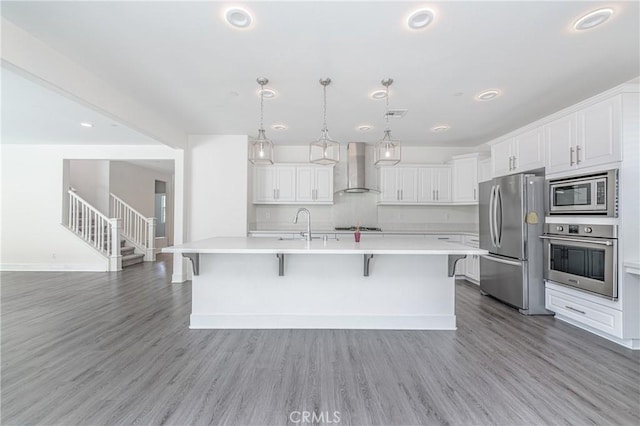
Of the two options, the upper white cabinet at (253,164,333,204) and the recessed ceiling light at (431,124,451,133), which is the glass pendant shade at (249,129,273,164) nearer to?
the upper white cabinet at (253,164,333,204)

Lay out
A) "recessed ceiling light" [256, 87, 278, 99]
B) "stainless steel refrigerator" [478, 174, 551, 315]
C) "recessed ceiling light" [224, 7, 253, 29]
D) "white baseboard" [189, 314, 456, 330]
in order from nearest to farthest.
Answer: "recessed ceiling light" [224, 7, 253, 29], "white baseboard" [189, 314, 456, 330], "recessed ceiling light" [256, 87, 278, 99], "stainless steel refrigerator" [478, 174, 551, 315]

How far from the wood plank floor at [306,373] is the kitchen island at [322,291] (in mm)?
153

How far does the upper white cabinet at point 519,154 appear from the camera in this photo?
3404 millimetres

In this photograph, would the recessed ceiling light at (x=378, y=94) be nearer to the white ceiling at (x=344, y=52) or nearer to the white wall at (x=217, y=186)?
the white ceiling at (x=344, y=52)

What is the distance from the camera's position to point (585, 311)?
285cm

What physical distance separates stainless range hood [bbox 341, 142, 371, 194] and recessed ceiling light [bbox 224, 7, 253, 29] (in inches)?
142

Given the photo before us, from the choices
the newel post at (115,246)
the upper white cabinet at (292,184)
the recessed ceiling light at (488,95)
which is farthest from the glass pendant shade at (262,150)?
the newel post at (115,246)

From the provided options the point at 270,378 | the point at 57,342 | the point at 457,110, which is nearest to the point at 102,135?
the point at 57,342

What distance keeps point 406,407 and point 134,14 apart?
3179 millimetres

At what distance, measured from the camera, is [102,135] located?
475 centimetres

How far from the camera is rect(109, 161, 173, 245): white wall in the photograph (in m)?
7.67

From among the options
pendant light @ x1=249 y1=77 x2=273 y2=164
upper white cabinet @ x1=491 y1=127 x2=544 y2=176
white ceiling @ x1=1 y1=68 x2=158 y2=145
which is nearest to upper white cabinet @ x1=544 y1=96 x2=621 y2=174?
upper white cabinet @ x1=491 y1=127 x2=544 y2=176

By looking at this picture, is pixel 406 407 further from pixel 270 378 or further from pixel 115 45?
pixel 115 45

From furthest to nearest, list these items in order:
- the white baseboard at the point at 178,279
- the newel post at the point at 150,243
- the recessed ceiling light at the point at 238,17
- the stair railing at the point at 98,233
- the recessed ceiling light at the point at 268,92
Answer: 1. the newel post at the point at 150,243
2. the stair railing at the point at 98,233
3. the white baseboard at the point at 178,279
4. the recessed ceiling light at the point at 268,92
5. the recessed ceiling light at the point at 238,17
